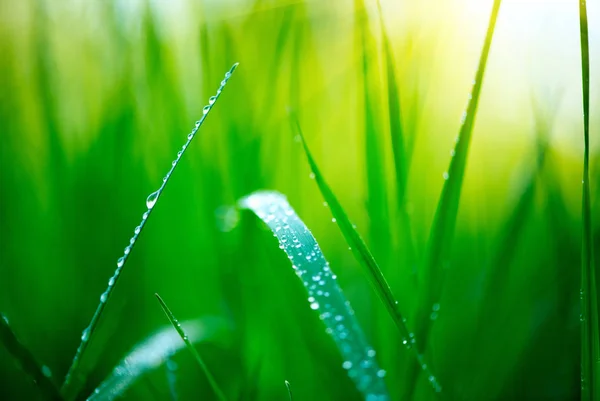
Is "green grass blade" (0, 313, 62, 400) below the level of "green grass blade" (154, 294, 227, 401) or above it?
above

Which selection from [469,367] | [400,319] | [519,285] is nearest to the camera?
[400,319]

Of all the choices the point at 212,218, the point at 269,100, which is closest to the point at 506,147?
the point at 269,100

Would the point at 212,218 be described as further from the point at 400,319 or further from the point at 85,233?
the point at 400,319

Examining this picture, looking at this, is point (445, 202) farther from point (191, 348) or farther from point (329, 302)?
point (191, 348)

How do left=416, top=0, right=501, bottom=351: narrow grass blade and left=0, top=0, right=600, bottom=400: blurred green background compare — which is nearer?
left=416, top=0, right=501, bottom=351: narrow grass blade

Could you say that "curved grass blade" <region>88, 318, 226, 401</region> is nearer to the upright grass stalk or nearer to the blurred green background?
the blurred green background

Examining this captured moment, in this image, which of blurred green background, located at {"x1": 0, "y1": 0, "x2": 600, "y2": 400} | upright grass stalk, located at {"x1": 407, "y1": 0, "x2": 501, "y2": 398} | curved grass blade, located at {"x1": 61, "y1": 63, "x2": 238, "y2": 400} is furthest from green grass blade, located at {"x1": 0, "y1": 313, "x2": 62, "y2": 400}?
upright grass stalk, located at {"x1": 407, "y1": 0, "x2": 501, "y2": 398}

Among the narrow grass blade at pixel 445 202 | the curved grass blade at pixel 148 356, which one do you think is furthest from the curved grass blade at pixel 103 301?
the narrow grass blade at pixel 445 202
